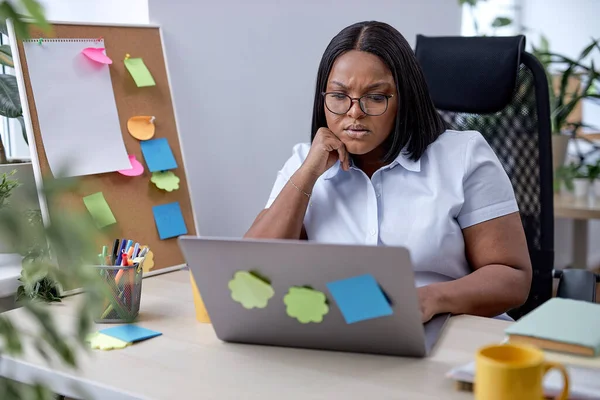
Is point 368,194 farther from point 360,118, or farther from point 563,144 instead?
point 563,144

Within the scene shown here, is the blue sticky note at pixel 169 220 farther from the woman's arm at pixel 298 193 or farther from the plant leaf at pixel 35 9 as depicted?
the plant leaf at pixel 35 9

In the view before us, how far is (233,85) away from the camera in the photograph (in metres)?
2.05

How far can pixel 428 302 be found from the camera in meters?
1.19

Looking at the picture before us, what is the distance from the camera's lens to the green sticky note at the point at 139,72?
5.77 ft

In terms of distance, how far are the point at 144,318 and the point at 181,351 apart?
0.20m

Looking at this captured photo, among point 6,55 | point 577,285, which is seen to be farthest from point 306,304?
point 6,55

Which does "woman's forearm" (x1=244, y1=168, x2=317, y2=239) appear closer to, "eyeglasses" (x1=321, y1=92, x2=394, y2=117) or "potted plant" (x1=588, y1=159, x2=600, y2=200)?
"eyeglasses" (x1=321, y1=92, x2=394, y2=117)

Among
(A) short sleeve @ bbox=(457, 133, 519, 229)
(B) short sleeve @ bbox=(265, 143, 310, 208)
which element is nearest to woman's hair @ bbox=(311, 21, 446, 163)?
(A) short sleeve @ bbox=(457, 133, 519, 229)

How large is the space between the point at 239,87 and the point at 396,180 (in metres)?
0.75

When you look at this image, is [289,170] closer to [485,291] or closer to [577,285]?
[485,291]

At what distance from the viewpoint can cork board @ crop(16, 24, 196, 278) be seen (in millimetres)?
1678

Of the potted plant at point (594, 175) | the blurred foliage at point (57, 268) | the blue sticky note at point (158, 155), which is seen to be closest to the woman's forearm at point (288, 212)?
the blue sticky note at point (158, 155)

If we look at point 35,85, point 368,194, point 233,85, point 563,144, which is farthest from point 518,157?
point 563,144

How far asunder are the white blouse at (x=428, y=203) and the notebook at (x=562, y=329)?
426 millimetres
